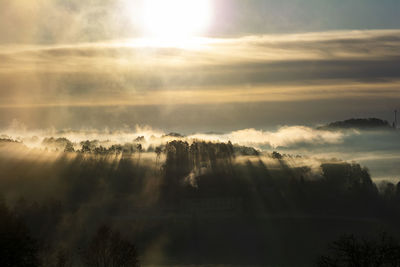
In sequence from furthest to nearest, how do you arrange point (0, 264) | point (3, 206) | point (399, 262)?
point (3, 206) → point (399, 262) → point (0, 264)

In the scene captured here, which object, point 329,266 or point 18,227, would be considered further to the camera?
point 18,227

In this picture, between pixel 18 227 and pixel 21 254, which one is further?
pixel 18 227

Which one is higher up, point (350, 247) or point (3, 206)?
point (3, 206)

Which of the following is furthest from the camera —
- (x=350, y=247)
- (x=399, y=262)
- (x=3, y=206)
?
(x=3, y=206)

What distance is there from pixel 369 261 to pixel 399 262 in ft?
57.1

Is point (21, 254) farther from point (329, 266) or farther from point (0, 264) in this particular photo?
point (329, 266)

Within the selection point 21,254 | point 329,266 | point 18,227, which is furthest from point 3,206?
point 329,266

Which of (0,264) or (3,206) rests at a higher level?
(3,206)

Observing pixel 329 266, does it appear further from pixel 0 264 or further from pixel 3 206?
pixel 3 206

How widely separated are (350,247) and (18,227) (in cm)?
6583

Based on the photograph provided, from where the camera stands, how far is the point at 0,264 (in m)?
149

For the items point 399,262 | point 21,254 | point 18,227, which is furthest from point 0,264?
point 399,262

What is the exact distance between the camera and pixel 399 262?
570ft

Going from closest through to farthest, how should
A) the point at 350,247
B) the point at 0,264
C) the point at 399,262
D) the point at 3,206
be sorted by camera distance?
the point at 0,264 → the point at 350,247 → the point at 399,262 → the point at 3,206
